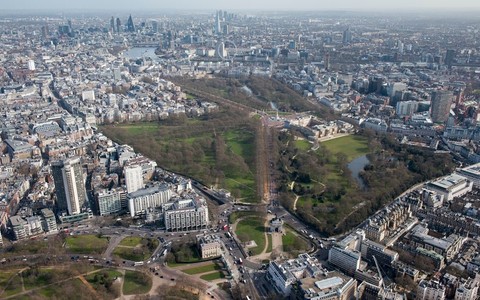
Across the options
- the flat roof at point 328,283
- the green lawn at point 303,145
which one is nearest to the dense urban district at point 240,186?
the flat roof at point 328,283

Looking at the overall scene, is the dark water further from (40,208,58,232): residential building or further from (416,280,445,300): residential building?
(40,208,58,232): residential building

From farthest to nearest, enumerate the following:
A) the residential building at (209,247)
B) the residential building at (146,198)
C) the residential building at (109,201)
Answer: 1. the residential building at (109,201)
2. the residential building at (146,198)
3. the residential building at (209,247)

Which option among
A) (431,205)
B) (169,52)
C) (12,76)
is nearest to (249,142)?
(431,205)

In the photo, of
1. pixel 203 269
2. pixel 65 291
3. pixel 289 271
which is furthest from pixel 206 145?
pixel 65 291

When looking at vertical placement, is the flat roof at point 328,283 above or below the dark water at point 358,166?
above

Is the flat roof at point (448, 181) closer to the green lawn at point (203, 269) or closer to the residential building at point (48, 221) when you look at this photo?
the green lawn at point (203, 269)

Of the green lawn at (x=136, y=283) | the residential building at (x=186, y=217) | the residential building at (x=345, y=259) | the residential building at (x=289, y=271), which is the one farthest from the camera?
the residential building at (x=186, y=217)

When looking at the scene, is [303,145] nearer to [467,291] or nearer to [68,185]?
[68,185]
